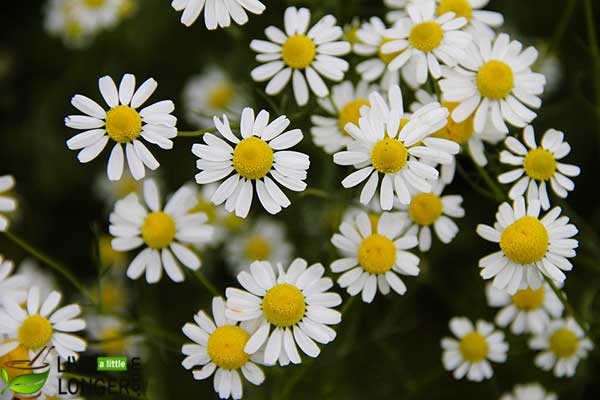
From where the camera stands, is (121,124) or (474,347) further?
(474,347)

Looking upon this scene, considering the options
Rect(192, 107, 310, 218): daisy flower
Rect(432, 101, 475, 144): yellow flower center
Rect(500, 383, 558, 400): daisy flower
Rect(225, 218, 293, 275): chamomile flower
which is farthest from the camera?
Rect(225, 218, 293, 275): chamomile flower

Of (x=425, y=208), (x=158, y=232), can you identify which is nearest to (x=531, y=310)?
(x=425, y=208)

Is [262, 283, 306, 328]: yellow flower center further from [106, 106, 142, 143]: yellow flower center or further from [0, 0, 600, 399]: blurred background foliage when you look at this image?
[106, 106, 142, 143]: yellow flower center

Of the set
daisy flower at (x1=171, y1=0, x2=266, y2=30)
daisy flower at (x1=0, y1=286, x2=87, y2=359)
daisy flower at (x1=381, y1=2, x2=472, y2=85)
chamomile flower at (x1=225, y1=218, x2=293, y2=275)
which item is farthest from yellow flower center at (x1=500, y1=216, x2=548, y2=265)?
chamomile flower at (x1=225, y1=218, x2=293, y2=275)

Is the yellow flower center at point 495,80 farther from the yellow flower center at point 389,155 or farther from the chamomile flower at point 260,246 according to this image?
the chamomile flower at point 260,246

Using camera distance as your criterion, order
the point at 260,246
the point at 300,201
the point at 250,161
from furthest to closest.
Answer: the point at 260,246, the point at 300,201, the point at 250,161

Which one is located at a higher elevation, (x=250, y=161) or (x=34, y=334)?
(x=250, y=161)

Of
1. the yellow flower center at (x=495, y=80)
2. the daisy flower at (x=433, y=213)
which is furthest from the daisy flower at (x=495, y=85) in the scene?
the daisy flower at (x=433, y=213)

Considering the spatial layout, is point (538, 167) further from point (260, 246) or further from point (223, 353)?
point (260, 246)
